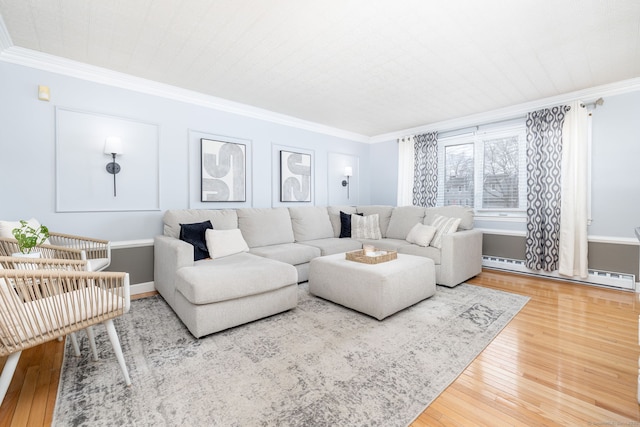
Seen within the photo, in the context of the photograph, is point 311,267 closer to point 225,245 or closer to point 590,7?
point 225,245

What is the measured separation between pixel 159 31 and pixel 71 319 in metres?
2.20

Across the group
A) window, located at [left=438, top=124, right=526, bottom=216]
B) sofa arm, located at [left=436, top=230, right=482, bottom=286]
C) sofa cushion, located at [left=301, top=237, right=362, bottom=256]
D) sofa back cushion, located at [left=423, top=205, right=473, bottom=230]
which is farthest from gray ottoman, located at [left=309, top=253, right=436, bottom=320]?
window, located at [left=438, top=124, right=526, bottom=216]

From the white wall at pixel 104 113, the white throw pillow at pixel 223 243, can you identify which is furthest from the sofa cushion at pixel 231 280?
the white wall at pixel 104 113

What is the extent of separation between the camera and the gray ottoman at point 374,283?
247 cm

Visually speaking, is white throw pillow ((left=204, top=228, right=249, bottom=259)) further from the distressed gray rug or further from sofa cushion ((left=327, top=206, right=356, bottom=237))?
sofa cushion ((left=327, top=206, right=356, bottom=237))

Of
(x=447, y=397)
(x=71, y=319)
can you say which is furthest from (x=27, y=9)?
(x=447, y=397)

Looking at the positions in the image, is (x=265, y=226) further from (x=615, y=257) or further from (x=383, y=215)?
(x=615, y=257)

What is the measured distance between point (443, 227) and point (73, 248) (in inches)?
156

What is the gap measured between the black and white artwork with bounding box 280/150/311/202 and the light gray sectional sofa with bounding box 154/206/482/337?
1.24ft

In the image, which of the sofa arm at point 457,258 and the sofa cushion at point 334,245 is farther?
the sofa cushion at point 334,245

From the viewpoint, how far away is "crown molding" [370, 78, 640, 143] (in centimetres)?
331

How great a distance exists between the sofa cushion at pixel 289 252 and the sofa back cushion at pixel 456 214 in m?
1.79

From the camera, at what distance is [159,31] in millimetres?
2295

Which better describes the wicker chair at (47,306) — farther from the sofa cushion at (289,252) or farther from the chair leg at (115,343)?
the sofa cushion at (289,252)
